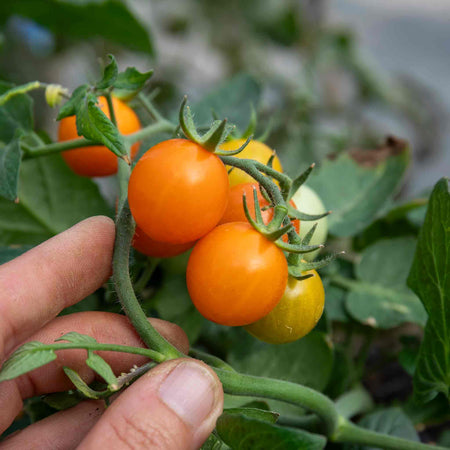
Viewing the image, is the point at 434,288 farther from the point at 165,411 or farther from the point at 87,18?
the point at 87,18

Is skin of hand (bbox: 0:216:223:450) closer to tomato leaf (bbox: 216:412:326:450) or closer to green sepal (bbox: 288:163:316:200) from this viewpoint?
tomato leaf (bbox: 216:412:326:450)

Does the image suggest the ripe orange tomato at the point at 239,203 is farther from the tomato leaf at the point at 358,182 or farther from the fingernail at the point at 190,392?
the tomato leaf at the point at 358,182

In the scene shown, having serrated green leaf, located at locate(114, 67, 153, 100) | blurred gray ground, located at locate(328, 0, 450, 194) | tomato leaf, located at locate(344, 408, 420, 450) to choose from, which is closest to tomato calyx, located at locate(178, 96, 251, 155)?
serrated green leaf, located at locate(114, 67, 153, 100)

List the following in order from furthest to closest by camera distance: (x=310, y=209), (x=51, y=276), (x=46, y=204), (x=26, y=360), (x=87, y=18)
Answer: (x=87, y=18), (x=46, y=204), (x=310, y=209), (x=51, y=276), (x=26, y=360)

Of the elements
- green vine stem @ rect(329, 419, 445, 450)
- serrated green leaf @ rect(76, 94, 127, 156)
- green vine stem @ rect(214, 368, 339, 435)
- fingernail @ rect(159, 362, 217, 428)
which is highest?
serrated green leaf @ rect(76, 94, 127, 156)

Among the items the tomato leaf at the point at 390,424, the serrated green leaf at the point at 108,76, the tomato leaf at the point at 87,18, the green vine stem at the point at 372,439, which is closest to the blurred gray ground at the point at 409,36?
the tomato leaf at the point at 87,18

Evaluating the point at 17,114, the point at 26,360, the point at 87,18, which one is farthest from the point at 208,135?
the point at 87,18

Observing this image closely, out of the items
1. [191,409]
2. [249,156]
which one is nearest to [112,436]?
[191,409]
